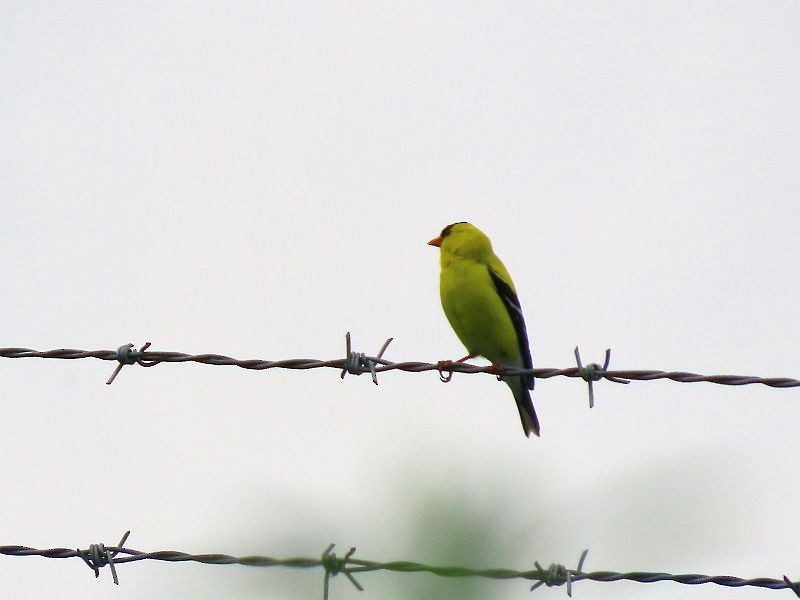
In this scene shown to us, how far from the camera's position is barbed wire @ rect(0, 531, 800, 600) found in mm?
1050

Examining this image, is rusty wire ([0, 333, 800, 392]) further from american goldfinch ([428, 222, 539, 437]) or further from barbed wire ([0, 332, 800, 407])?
american goldfinch ([428, 222, 539, 437])

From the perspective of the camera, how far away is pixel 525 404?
21.8 ft

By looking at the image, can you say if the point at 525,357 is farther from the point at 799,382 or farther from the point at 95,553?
the point at 95,553

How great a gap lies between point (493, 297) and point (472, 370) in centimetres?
255

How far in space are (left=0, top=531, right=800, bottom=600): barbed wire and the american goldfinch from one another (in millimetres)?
3564

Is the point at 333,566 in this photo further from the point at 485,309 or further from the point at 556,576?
the point at 485,309

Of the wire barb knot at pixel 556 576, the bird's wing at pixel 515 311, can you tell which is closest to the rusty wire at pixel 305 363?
the wire barb knot at pixel 556 576

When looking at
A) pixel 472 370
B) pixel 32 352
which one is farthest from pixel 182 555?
pixel 472 370

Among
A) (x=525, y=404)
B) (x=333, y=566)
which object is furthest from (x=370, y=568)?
(x=525, y=404)

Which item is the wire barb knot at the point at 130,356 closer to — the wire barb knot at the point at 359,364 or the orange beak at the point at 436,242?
the wire barb knot at the point at 359,364

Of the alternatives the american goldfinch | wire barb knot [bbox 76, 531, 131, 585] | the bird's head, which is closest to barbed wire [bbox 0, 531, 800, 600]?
wire barb knot [bbox 76, 531, 131, 585]

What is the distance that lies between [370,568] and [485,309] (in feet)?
16.4

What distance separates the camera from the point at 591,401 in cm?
327

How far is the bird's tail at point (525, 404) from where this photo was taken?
21.1 ft
